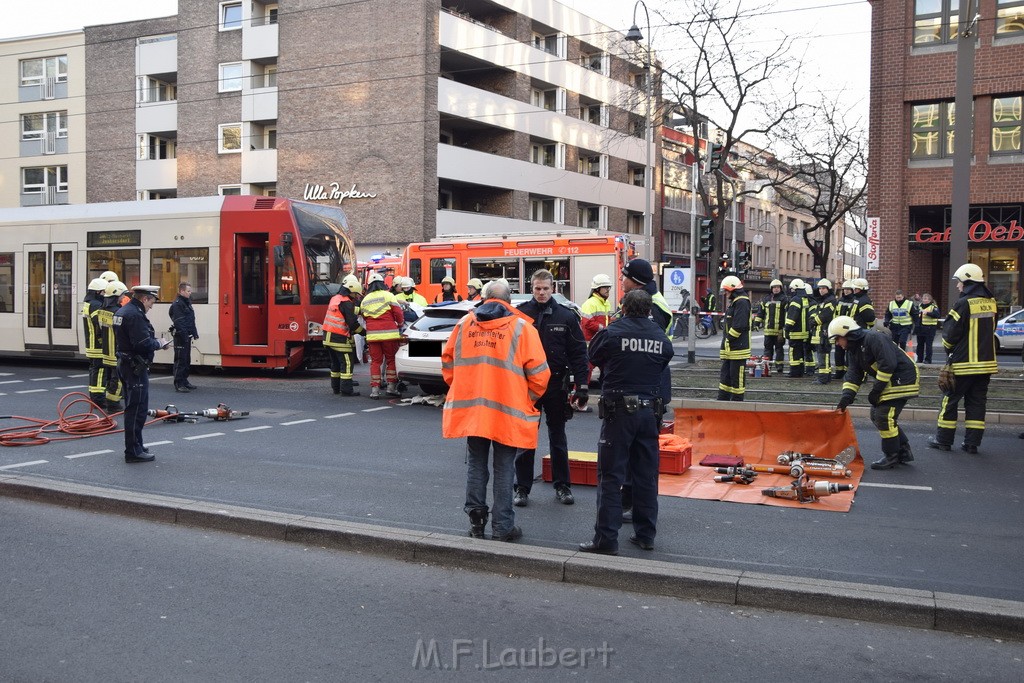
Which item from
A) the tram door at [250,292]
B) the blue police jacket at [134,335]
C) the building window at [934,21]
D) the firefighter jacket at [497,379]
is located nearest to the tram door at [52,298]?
the tram door at [250,292]

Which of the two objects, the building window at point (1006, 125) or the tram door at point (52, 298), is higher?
the building window at point (1006, 125)

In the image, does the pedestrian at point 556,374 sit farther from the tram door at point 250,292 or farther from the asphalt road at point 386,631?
the tram door at point 250,292

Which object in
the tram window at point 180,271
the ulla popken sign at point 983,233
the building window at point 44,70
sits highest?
the building window at point 44,70

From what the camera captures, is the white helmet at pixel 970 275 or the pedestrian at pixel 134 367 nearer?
the pedestrian at pixel 134 367

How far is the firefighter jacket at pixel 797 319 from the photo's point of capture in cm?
1755

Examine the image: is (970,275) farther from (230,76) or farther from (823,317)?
(230,76)

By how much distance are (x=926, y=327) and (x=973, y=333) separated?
12.4 m

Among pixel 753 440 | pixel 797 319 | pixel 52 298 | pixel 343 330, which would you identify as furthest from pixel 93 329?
pixel 797 319

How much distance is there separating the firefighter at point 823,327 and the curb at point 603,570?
39.1 ft

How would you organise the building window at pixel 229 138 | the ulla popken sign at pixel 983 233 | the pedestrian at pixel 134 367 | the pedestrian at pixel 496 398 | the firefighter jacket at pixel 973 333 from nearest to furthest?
the pedestrian at pixel 496 398 < the pedestrian at pixel 134 367 < the firefighter jacket at pixel 973 333 < the ulla popken sign at pixel 983 233 < the building window at pixel 229 138

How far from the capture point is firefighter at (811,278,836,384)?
1656 cm

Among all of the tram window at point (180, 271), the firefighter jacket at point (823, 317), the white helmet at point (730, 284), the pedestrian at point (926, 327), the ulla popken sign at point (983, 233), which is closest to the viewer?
the white helmet at point (730, 284)

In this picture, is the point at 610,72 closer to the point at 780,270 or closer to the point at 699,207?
the point at 699,207

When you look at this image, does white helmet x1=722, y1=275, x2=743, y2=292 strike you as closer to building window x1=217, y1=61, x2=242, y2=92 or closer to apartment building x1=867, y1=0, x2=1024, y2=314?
apartment building x1=867, y1=0, x2=1024, y2=314
